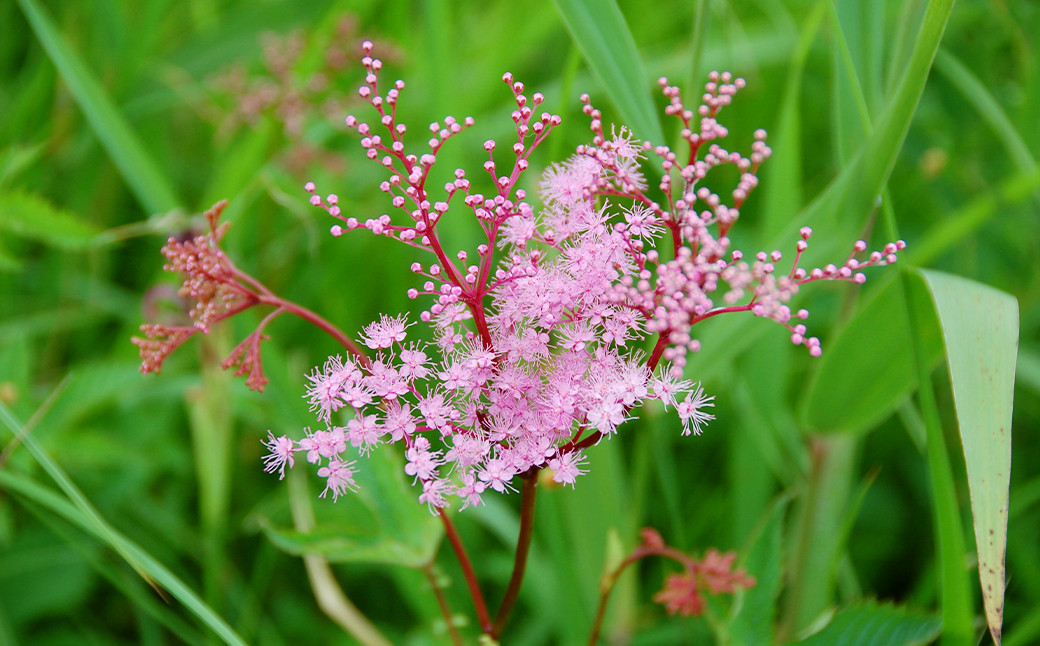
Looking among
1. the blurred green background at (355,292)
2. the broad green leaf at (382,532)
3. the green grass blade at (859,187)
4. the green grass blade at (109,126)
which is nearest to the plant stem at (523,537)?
the broad green leaf at (382,532)

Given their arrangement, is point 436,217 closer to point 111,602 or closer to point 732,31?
point 111,602

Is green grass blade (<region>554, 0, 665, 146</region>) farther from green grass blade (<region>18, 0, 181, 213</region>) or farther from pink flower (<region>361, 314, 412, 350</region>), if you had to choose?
green grass blade (<region>18, 0, 181, 213</region>)

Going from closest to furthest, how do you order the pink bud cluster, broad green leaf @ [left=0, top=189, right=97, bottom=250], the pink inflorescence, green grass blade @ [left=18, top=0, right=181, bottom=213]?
the pink inflorescence < the pink bud cluster < broad green leaf @ [left=0, top=189, right=97, bottom=250] < green grass blade @ [left=18, top=0, right=181, bottom=213]

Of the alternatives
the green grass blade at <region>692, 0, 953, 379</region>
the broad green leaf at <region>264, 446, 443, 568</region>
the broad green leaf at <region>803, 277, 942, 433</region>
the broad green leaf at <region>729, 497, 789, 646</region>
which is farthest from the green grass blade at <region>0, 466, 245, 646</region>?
the broad green leaf at <region>803, 277, 942, 433</region>

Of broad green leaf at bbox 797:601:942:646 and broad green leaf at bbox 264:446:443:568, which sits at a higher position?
broad green leaf at bbox 264:446:443:568

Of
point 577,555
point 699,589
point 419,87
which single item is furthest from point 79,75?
point 699,589

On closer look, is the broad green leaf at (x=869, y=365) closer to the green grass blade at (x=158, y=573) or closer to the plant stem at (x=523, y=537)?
the plant stem at (x=523, y=537)
